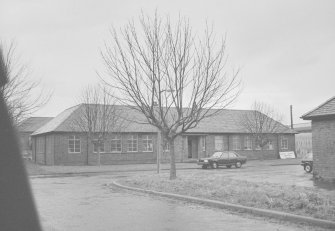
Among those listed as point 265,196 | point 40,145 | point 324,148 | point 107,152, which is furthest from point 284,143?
point 265,196

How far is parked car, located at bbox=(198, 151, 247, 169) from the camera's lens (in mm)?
35656

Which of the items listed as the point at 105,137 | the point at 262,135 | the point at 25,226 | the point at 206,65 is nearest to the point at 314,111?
the point at 206,65

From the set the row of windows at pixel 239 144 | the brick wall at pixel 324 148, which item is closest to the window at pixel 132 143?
the row of windows at pixel 239 144

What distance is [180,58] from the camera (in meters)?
19.1

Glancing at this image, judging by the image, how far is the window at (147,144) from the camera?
44.9m

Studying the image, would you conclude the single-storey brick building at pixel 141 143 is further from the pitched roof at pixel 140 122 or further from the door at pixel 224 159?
the door at pixel 224 159

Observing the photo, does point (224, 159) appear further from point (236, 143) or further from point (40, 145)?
point (40, 145)

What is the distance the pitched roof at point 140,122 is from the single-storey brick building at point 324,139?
19.5m

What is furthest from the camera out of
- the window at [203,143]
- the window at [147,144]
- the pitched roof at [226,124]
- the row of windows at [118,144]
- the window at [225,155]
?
the pitched roof at [226,124]

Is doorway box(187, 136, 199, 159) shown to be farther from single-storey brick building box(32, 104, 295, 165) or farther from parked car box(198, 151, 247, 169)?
parked car box(198, 151, 247, 169)

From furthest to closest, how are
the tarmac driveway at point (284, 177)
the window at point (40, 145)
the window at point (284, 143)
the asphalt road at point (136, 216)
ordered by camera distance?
the window at point (284, 143) → the window at point (40, 145) → the tarmac driveway at point (284, 177) → the asphalt road at point (136, 216)

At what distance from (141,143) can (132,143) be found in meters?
0.93

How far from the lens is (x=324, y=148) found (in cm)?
2070

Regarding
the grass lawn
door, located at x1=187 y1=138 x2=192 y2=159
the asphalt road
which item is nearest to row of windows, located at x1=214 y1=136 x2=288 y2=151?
door, located at x1=187 y1=138 x2=192 y2=159
